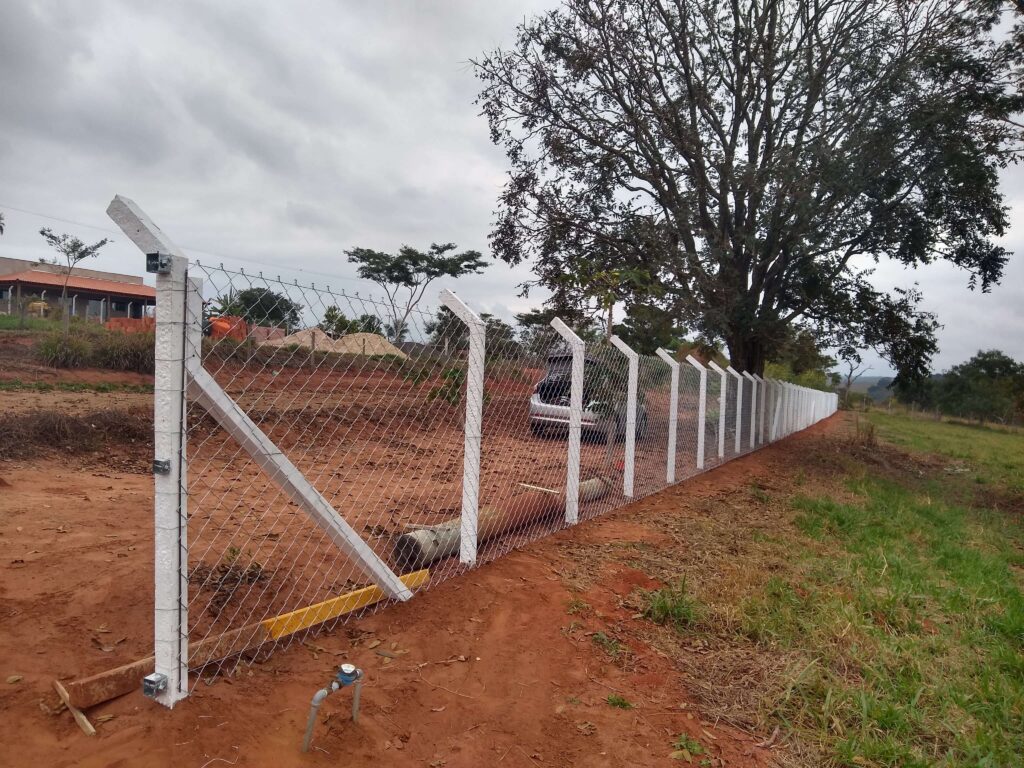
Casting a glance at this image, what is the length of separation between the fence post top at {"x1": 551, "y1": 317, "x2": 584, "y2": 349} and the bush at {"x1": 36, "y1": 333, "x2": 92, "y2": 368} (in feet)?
35.7

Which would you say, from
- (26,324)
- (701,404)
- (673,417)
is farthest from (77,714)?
(26,324)

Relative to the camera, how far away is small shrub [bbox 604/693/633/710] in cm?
276

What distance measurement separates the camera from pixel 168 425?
82.1 inches

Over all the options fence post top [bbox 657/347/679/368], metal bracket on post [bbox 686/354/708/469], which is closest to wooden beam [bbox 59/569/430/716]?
fence post top [bbox 657/347/679/368]

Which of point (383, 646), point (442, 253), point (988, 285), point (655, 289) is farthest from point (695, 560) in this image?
point (442, 253)

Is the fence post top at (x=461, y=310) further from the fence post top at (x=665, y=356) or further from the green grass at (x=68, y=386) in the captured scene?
the green grass at (x=68, y=386)

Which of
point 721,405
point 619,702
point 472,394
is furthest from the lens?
point 721,405

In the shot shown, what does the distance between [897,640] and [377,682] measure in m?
2.84

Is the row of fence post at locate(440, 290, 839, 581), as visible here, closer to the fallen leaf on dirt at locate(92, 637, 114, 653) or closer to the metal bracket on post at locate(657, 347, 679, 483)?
the metal bracket on post at locate(657, 347, 679, 483)

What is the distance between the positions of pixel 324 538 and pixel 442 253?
23.8 meters

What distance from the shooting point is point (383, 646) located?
9.75 ft

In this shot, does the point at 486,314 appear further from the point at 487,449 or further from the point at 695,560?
the point at 695,560

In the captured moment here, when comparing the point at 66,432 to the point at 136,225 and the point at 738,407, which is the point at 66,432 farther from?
the point at 738,407

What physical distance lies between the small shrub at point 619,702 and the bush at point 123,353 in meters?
11.9
